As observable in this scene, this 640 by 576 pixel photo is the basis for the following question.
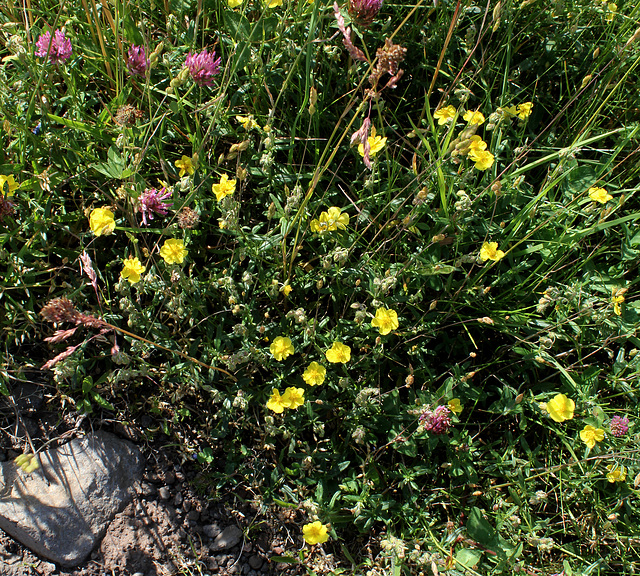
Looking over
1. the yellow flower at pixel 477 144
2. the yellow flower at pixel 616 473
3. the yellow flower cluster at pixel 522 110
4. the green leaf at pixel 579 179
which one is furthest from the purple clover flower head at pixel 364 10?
the yellow flower at pixel 616 473

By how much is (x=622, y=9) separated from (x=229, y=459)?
341 cm

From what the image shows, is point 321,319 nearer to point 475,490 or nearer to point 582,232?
point 475,490

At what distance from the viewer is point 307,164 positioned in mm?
2672

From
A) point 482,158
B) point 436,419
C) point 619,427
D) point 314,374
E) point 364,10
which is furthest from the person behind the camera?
point 482,158

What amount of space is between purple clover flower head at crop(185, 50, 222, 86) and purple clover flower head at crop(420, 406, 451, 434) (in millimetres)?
1855

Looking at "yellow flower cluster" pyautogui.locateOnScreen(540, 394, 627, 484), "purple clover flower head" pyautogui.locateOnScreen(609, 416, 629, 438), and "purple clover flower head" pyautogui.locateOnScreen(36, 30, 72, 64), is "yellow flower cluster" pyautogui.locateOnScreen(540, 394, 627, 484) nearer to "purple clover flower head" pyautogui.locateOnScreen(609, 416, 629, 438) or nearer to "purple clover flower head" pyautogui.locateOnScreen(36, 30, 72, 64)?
"purple clover flower head" pyautogui.locateOnScreen(609, 416, 629, 438)

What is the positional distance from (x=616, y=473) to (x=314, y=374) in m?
1.50

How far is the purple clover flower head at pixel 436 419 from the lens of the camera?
222 centimetres

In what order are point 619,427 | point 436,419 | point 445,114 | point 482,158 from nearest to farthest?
point 436,419, point 619,427, point 482,158, point 445,114

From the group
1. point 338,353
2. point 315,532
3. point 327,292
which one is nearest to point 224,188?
point 327,292

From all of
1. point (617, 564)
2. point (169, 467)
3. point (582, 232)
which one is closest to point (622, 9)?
point (582, 232)

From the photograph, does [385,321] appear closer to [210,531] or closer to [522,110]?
[210,531]

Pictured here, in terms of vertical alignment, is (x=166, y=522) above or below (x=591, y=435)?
below

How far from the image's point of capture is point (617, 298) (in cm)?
240
